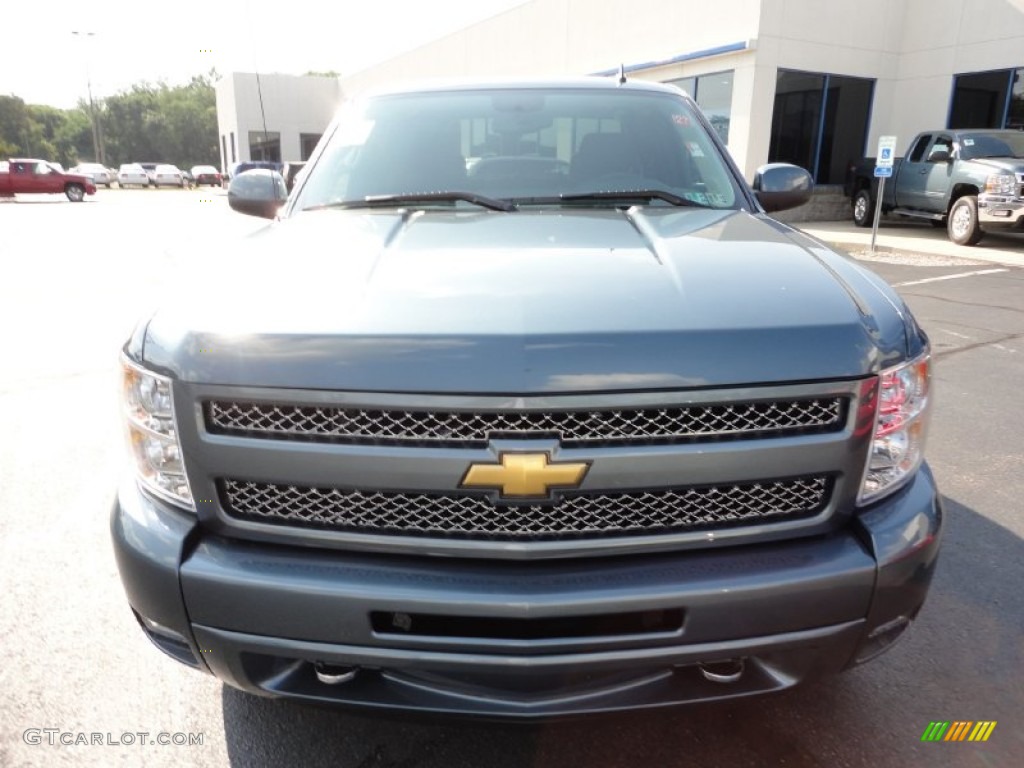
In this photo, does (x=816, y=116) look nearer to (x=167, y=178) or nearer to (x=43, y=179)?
(x=43, y=179)

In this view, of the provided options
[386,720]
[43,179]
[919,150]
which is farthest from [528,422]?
[43,179]

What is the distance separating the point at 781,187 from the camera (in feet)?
11.0

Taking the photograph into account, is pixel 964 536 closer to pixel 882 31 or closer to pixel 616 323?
pixel 616 323

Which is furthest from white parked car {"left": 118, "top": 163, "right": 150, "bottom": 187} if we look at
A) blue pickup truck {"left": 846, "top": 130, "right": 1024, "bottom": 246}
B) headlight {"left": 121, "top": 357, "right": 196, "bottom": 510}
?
headlight {"left": 121, "top": 357, "right": 196, "bottom": 510}

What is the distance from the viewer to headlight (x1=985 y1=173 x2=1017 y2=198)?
1295cm

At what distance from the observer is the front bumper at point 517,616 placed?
63.9 inches

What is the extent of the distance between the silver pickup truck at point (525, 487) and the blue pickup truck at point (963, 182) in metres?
13.7

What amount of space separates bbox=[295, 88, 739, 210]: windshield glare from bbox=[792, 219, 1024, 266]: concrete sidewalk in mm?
9460

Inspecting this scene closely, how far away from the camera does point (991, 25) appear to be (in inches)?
679

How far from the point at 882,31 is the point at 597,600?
2129 cm

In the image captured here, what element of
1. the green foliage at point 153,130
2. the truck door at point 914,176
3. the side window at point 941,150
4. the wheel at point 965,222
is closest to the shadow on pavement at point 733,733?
the wheel at point 965,222

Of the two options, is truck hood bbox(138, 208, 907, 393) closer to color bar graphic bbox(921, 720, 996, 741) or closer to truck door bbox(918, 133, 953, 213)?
color bar graphic bbox(921, 720, 996, 741)

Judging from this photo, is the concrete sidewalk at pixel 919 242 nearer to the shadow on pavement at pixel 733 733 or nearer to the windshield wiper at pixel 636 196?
the windshield wiper at pixel 636 196

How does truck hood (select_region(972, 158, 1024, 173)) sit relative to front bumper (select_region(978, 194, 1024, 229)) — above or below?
above
